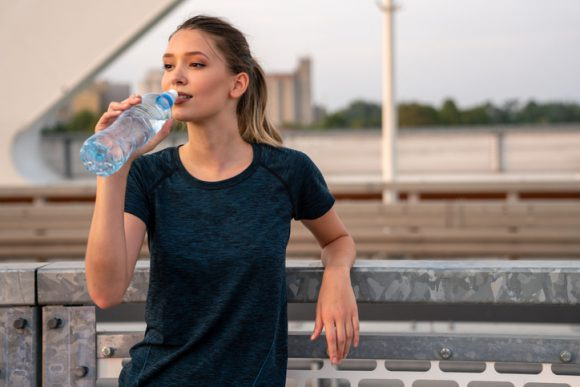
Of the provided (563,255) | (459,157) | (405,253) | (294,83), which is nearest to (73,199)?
(405,253)

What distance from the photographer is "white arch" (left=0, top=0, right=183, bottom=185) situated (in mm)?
11711

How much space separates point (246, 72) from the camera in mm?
2469

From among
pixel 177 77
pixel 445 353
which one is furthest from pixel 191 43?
pixel 445 353

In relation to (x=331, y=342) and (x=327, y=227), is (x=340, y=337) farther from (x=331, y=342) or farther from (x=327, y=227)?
(x=327, y=227)

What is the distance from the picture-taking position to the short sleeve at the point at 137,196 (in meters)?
2.26

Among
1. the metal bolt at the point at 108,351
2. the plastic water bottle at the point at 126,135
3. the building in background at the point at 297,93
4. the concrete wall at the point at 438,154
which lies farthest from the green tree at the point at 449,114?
the plastic water bottle at the point at 126,135

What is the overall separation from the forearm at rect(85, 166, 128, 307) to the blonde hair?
0.44 metres

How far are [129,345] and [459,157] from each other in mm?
17213

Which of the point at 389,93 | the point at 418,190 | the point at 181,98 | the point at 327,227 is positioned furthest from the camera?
the point at 389,93

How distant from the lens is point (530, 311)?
26.5 ft

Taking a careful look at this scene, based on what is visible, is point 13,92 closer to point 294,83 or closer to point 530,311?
point 530,311

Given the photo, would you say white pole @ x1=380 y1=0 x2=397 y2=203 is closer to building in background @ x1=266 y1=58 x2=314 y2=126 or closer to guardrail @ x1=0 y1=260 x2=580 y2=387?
guardrail @ x1=0 y1=260 x2=580 y2=387

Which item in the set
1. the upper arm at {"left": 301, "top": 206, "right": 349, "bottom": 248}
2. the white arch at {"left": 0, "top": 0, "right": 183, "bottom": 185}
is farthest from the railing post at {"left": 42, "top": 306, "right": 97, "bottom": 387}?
the white arch at {"left": 0, "top": 0, "right": 183, "bottom": 185}

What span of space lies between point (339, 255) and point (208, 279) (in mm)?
388
